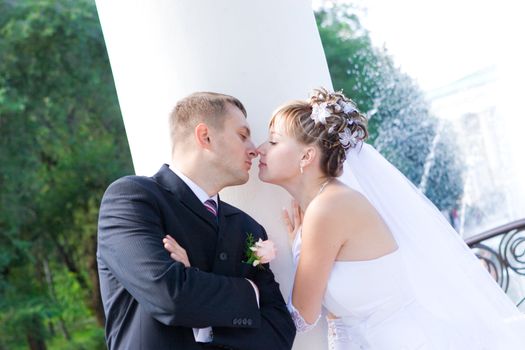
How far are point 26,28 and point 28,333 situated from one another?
18.9 feet

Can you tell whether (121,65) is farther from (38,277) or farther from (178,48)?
(38,277)

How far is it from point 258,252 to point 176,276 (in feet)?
1.70

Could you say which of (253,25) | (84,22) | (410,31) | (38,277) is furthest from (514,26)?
(253,25)

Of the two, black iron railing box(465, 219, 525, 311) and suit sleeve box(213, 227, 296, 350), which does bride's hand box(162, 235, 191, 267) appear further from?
black iron railing box(465, 219, 525, 311)

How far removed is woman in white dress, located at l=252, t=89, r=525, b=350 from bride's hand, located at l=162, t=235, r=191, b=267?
0.57 m

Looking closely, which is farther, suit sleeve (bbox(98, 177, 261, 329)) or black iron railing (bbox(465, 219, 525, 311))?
black iron railing (bbox(465, 219, 525, 311))

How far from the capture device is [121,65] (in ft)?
12.2

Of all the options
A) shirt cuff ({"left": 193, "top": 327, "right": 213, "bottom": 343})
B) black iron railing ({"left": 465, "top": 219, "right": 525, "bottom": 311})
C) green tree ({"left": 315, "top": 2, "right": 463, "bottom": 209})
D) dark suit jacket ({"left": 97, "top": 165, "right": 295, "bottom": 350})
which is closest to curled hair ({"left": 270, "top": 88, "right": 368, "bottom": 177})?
dark suit jacket ({"left": 97, "top": 165, "right": 295, "bottom": 350})

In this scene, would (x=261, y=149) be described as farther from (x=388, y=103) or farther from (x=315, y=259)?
(x=388, y=103)

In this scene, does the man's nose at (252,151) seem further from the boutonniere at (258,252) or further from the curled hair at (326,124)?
the boutonniere at (258,252)

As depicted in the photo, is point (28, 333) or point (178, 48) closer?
point (178, 48)

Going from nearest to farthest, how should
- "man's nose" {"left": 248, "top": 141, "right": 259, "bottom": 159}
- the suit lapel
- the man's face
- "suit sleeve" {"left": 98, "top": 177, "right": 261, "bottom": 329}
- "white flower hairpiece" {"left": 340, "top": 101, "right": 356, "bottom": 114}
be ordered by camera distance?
"suit sleeve" {"left": 98, "top": 177, "right": 261, "bottom": 329}, the suit lapel, the man's face, "man's nose" {"left": 248, "top": 141, "right": 259, "bottom": 159}, "white flower hairpiece" {"left": 340, "top": 101, "right": 356, "bottom": 114}

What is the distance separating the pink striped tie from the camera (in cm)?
332

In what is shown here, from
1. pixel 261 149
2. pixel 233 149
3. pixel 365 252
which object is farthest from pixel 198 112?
pixel 365 252
